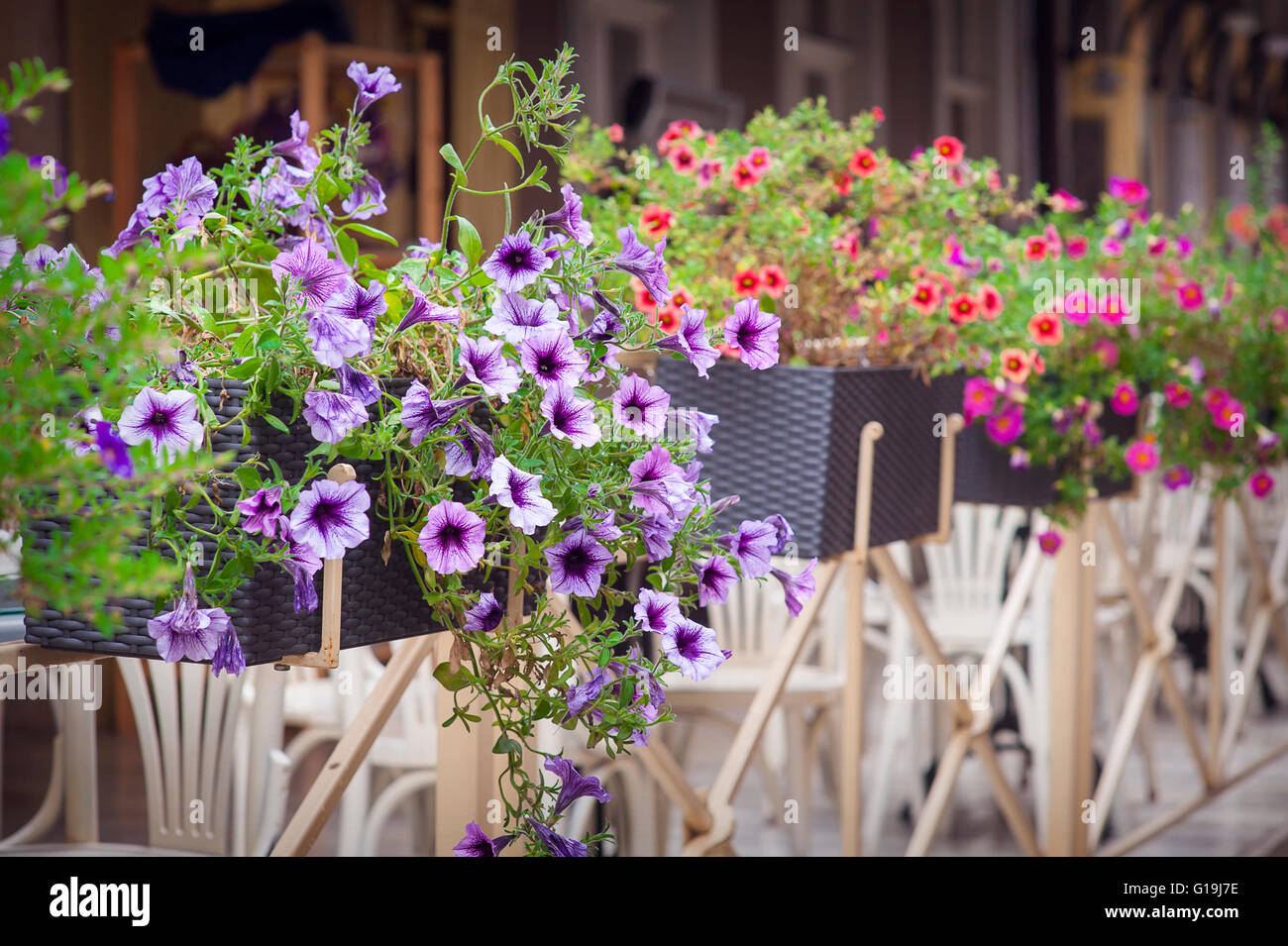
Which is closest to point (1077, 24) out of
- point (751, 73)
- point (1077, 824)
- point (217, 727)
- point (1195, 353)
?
point (751, 73)

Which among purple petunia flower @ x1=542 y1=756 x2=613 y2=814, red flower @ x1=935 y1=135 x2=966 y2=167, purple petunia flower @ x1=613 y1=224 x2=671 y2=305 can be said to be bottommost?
purple petunia flower @ x1=542 y1=756 x2=613 y2=814

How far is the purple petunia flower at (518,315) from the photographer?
3.10ft

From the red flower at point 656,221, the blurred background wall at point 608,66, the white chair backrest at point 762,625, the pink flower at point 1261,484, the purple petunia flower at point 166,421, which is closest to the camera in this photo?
the purple petunia flower at point 166,421

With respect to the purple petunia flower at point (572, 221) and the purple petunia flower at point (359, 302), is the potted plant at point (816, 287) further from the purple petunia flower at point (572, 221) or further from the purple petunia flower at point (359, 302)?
the purple petunia flower at point (359, 302)

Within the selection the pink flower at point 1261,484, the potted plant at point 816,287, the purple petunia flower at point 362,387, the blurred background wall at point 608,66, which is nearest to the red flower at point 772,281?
the potted plant at point 816,287

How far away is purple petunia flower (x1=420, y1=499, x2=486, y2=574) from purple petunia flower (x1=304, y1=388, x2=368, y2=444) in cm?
8

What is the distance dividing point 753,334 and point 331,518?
36 centimetres

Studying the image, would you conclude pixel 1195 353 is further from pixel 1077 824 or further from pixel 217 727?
pixel 217 727

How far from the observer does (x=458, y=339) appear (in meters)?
0.93

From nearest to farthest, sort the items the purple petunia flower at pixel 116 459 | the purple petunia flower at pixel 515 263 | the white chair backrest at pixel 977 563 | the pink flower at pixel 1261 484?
the purple petunia flower at pixel 116 459
the purple petunia flower at pixel 515 263
the pink flower at pixel 1261 484
the white chair backrest at pixel 977 563

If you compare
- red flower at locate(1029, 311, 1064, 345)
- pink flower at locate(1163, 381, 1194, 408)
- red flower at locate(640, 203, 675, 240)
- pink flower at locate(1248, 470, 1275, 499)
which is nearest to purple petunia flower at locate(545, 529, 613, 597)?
red flower at locate(640, 203, 675, 240)

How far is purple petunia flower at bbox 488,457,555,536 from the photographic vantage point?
2.97ft

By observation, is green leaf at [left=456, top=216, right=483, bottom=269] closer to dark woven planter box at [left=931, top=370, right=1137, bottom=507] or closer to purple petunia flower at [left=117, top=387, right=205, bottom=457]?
purple petunia flower at [left=117, top=387, right=205, bottom=457]

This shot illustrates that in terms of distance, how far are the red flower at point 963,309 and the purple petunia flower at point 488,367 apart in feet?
2.94
